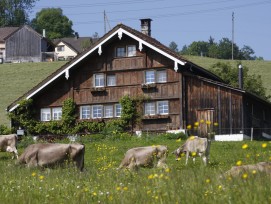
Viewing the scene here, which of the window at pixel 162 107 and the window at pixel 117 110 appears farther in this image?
the window at pixel 117 110

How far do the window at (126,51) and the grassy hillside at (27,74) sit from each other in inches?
1126

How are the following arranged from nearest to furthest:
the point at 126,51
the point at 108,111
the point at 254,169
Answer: the point at 254,169 → the point at 126,51 → the point at 108,111

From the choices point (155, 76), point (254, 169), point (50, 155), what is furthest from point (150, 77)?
point (254, 169)

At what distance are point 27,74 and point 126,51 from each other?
43.3 m

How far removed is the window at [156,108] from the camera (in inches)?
1708

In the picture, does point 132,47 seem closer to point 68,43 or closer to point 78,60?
point 78,60

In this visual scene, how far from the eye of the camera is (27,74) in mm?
85750

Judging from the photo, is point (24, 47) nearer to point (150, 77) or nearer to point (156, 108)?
point (150, 77)

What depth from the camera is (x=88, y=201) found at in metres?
9.33

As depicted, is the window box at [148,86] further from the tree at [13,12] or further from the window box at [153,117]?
the tree at [13,12]

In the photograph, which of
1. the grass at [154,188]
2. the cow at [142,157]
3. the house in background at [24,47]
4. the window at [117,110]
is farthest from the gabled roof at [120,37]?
the house in background at [24,47]

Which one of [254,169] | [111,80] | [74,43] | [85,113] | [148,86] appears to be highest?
[74,43]

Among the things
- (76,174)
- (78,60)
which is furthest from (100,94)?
(76,174)

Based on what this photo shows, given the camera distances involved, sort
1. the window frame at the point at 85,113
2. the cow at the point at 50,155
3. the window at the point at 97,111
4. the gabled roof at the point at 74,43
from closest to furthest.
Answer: the cow at the point at 50,155 → the window at the point at 97,111 → the window frame at the point at 85,113 → the gabled roof at the point at 74,43
